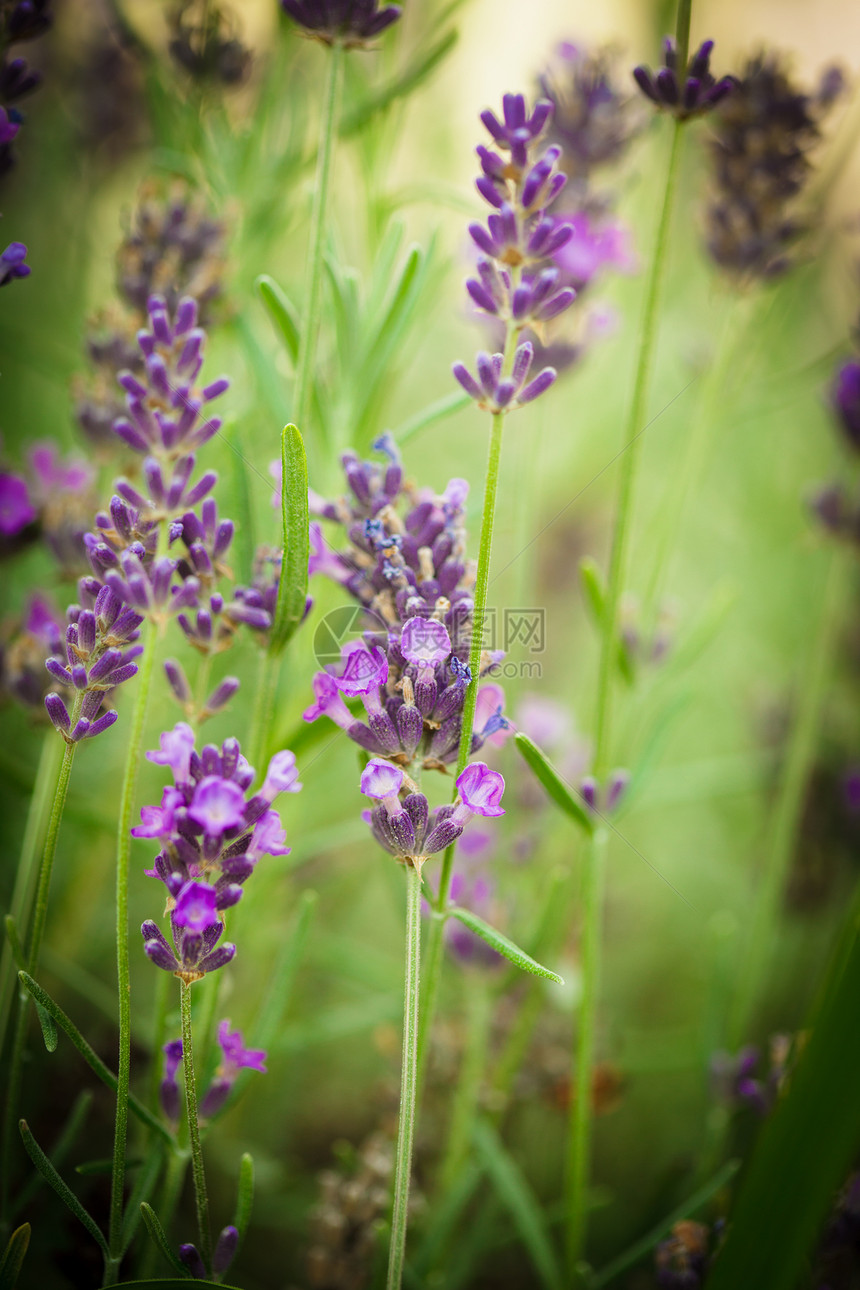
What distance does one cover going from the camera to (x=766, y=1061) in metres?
1.33

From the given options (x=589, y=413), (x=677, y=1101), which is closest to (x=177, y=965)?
(x=677, y=1101)

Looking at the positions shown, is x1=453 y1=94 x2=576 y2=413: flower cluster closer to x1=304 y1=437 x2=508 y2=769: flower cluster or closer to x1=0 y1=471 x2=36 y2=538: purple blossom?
x1=304 y1=437 x2=508 y2=769: flower cluster

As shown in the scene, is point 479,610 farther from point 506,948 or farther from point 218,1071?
point 218,1071

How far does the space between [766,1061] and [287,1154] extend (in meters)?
0.86

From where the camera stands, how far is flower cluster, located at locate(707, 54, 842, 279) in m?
1.19

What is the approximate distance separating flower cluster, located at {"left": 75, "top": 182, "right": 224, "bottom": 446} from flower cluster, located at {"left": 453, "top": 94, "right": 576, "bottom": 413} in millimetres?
492

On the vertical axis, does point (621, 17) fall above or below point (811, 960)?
above

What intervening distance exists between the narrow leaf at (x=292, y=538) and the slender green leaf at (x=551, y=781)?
237 millimetres

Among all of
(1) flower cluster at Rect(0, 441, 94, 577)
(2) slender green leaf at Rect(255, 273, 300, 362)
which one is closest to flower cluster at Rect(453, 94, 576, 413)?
(2) slender green leaf at Rect(255, 273, 300, 362)

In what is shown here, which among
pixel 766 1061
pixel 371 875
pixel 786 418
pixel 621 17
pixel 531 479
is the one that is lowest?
pixel 766 1061

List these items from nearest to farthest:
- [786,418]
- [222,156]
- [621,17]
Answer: [222,156]
[786,418]
[621,17]

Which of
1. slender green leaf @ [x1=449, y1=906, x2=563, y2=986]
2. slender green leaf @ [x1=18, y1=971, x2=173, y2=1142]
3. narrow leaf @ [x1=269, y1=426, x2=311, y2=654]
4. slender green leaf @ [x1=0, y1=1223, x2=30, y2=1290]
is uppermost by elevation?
narrow leaf @ [x1=269, y1=426, x2=311, y2=654]

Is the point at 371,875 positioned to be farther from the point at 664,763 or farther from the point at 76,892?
the point at 664,763

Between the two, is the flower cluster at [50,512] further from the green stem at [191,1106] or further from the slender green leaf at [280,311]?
the green stem at [191,1106]
